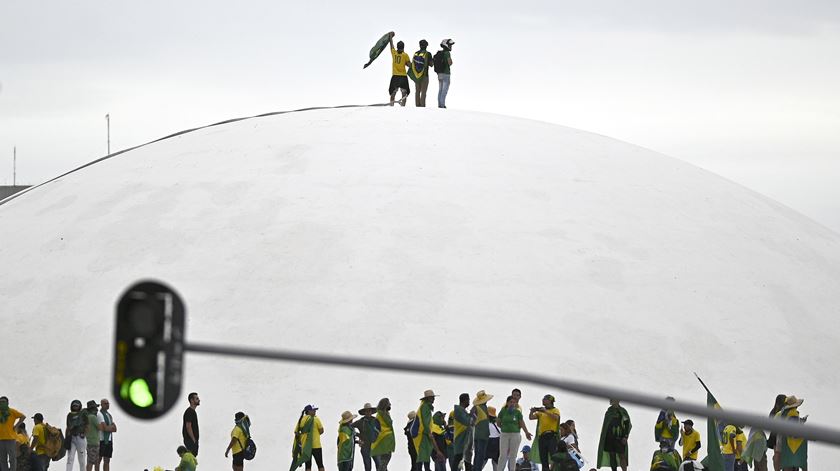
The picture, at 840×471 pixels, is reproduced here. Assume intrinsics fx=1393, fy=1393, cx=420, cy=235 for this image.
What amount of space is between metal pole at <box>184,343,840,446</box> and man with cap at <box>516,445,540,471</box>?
9490mm

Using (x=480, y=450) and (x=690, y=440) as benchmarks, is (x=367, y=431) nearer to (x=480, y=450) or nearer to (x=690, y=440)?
(x=480, y=450)

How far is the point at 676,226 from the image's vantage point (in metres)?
22.5

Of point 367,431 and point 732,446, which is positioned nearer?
point 367,431

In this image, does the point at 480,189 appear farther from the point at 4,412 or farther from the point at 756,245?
the point at 4,412

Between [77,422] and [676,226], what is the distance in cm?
1033

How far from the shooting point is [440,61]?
2430cm

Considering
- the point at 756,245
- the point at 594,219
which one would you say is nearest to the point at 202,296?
the point at 594,219

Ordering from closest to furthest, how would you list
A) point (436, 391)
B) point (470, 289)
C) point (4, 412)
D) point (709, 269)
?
point (4, 412) < point (436, 391) < point (470, 289) < point (709, 269)

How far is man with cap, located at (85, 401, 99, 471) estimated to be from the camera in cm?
1694

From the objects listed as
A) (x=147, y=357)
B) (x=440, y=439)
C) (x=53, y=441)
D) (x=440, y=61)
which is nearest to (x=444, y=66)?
(x=440, y=61)

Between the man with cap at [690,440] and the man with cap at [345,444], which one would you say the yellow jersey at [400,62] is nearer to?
the man with cap at [345,444]

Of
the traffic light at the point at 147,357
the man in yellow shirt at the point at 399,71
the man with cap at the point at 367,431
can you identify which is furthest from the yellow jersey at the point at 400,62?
the traffic light at the point at 147,357

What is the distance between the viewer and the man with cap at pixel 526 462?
629 inches

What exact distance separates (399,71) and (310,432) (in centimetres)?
1006
